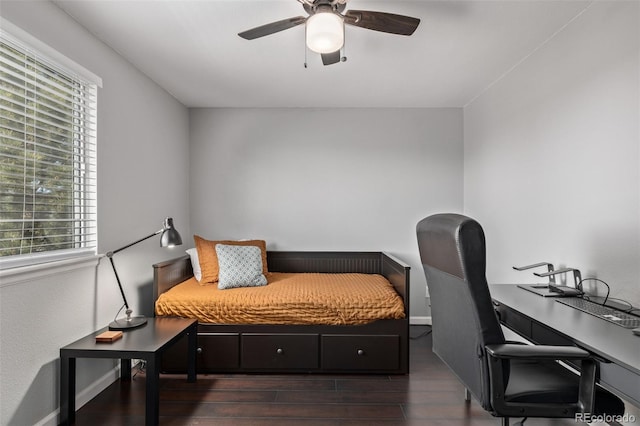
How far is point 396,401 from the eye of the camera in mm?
2398

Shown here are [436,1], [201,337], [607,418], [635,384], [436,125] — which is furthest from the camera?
[436,125]

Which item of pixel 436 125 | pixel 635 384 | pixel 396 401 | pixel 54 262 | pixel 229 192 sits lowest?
pixel 396 401

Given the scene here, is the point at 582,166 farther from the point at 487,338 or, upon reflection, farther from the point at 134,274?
the point at 134,274

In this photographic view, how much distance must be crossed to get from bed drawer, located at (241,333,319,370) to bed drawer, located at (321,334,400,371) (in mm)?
145

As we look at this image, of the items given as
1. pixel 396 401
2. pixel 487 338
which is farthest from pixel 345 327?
pixel 487 338

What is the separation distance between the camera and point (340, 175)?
408 cm

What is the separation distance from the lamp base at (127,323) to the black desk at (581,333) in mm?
2149

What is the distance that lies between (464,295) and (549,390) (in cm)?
46

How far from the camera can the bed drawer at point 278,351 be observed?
278 centimetres

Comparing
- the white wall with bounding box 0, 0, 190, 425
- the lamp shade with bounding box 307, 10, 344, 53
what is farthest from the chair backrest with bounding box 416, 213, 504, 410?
the white wall with bounding box 0, 0, 190, 425

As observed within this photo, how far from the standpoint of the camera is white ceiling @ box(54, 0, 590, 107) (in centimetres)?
213

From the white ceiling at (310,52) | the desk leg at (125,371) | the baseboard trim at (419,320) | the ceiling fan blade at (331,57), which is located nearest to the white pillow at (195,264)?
the desk leg at (125,371)

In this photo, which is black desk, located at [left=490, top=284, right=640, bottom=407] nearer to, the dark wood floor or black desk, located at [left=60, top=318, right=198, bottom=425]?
the dark wood floor

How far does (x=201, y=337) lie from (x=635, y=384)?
247 centimetres
